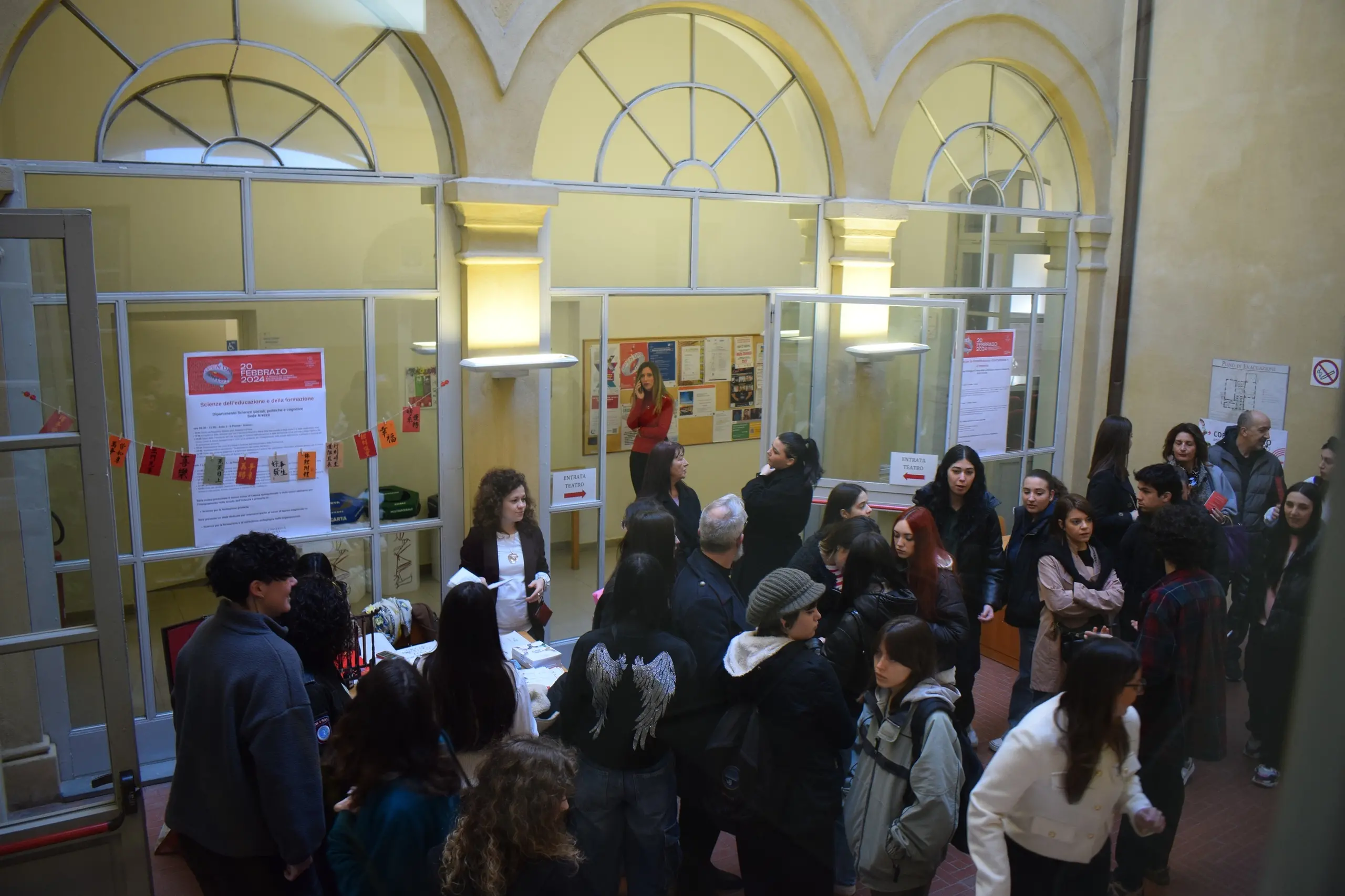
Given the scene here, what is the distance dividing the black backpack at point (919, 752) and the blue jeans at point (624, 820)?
2.04 ft

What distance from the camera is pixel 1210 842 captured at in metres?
1.57

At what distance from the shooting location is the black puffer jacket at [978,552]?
437cm

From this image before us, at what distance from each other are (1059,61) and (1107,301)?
169cm

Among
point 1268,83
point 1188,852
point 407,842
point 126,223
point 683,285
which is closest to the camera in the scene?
point 1268,83

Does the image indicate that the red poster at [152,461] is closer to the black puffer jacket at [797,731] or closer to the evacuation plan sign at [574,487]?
the evacuation plan sign at [574,487]

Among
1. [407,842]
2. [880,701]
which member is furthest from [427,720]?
[880,701]

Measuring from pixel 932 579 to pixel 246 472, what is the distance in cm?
305

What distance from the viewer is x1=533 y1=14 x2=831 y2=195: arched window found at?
5.27m

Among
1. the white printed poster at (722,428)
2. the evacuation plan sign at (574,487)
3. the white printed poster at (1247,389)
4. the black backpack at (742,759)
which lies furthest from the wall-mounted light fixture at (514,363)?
the white printed poster at (1247,389)

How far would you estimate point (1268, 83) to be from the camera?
1737 mm

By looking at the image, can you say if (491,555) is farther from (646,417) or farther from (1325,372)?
(1325,372)

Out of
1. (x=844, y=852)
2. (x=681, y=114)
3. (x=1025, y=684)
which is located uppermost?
(x=681, y=114)

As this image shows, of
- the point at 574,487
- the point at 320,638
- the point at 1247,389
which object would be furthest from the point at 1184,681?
the point at 574,487

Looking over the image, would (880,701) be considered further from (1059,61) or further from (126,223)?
(1059,61)
